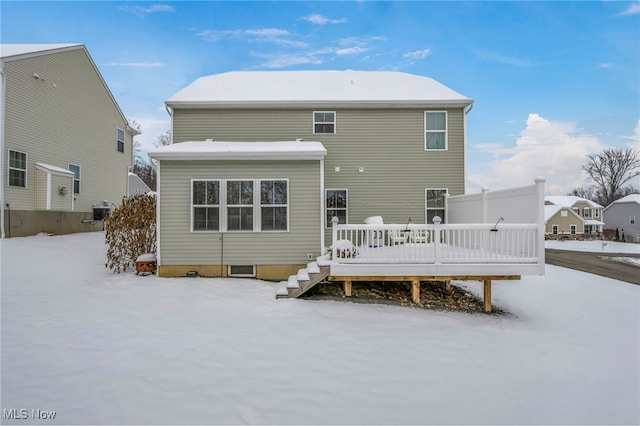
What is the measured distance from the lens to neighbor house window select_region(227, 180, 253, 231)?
26.2 ft

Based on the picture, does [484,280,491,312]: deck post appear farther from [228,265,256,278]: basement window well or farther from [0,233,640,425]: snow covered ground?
[228,265,256,278]: basement window well

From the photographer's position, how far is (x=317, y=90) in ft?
36.1

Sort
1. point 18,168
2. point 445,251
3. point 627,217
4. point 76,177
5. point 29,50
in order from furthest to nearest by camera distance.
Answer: point 627,217 < point 76,177 < point 29,50 < point 18,168 < point 445,251

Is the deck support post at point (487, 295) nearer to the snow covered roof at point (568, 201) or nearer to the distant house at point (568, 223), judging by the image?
the distant house at point (568, 223)

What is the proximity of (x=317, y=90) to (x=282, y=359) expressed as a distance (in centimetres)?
937

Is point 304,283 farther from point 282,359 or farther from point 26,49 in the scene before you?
point 26,49

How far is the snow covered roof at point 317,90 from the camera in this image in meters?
10.3

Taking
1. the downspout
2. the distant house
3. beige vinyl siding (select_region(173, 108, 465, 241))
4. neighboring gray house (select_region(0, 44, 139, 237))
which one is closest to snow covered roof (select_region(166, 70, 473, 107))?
beige vinyl siding (select_region(173, 108, 465, 241))

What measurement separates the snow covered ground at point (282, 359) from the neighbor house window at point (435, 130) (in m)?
5.56

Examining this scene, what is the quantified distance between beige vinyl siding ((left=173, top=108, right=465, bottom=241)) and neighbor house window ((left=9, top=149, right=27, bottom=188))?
583 cm

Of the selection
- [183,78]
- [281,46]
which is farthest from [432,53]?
[183,78]

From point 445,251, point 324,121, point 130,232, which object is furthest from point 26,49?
point 445,251

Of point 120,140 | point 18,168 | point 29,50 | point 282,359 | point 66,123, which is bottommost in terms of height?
point 282,359

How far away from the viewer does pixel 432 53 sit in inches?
550
